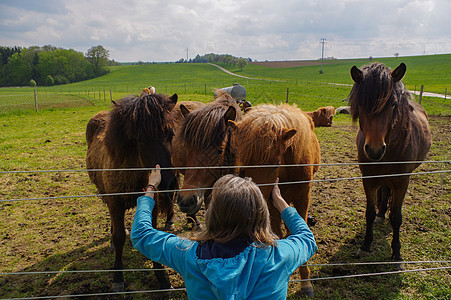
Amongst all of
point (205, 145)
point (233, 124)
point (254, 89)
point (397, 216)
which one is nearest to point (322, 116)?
point (397, 216)

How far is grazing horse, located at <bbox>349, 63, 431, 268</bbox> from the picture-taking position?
3137 millimetres

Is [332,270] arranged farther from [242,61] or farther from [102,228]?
[242,61]

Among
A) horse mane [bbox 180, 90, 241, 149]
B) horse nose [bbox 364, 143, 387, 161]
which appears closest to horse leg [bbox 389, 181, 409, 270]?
horse nose [bbox 364, 143, 387, 161]

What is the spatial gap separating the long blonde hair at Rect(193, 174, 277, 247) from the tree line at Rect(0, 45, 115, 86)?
79244mm

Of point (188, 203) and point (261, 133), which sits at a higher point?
point (261, 133)

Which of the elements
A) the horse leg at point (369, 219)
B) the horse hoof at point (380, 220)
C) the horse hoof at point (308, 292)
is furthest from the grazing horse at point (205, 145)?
the horse hoof at point (380, 220)

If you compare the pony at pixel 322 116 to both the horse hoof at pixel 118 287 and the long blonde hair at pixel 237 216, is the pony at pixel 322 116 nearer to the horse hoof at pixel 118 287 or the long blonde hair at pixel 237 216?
the horse hoof at pixel 118 287

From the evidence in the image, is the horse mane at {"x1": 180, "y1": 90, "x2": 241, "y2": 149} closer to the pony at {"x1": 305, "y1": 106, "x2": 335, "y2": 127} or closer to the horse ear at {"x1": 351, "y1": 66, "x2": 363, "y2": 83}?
the horse ear at {"x1": 351, "y1": 66, "x2": 363, "y2": 83}

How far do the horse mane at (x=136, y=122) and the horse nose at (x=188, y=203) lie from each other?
798 millimetres

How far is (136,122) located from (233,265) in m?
2.00

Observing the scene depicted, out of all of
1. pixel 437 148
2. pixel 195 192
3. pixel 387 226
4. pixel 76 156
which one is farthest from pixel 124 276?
pixel 437 148

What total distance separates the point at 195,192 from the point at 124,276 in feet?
6.96

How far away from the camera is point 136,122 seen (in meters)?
2.83

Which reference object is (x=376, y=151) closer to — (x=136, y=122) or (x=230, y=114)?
(x=230, y=114)
